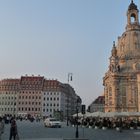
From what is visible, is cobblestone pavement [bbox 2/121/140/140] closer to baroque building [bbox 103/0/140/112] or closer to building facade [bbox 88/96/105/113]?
baroque building [bbox 103/0/140/112]

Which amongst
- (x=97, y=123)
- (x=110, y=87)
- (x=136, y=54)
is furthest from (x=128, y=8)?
(x=97, y=123)

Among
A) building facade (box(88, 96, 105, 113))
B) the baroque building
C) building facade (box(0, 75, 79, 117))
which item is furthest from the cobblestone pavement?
building facade (box(88, 96, 105, 113))

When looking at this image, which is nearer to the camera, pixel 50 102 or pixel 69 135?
pixel 69 135

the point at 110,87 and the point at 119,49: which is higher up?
the point at 119,49

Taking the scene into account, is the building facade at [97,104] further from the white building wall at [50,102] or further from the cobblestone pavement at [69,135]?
the cobblestone pavement at [69,135]

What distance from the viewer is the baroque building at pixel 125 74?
372 feet

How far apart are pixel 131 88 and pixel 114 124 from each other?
5810cm

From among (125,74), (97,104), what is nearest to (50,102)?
(97,104)

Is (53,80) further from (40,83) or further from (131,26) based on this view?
(131,26)

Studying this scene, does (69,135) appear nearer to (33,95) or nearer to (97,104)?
(33,95)

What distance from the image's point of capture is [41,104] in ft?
561

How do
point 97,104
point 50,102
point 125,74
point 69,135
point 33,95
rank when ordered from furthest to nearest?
point 97,104 < point 50,102 < point 33,95 < point 125,74 < point 69,135

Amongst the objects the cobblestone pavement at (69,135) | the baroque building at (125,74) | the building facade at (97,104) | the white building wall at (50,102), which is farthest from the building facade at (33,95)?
the cobblestone pavement at (69,135)

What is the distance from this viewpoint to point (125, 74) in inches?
4577
